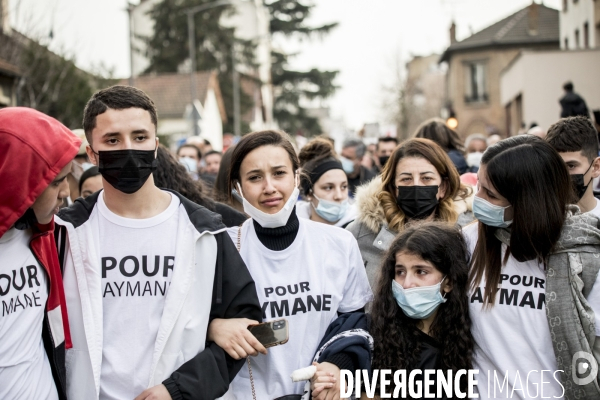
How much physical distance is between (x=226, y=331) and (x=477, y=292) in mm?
1335

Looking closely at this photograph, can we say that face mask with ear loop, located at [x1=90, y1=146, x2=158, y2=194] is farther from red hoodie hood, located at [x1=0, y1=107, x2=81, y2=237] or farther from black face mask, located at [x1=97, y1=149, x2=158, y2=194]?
red hoodie hood, located at [x1=0, y1=107, x2=81, y2=237]

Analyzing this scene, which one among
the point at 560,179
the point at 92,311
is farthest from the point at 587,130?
the point at 92,311

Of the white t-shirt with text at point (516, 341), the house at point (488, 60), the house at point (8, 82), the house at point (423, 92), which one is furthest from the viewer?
the house at point (423, 92)

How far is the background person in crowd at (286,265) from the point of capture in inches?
139

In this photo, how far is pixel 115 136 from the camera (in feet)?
10.8

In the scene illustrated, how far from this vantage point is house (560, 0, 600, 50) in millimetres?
24275

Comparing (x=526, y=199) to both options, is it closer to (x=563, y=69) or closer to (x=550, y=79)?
(x=563, y=69)

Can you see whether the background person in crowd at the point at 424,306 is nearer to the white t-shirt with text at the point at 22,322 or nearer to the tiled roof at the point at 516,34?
the white t-shirt with text at the point at 22,322

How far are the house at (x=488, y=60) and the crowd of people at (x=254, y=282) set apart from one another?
48.1 meters

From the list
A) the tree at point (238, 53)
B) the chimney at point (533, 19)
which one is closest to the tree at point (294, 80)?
the tree at point (238, 53)

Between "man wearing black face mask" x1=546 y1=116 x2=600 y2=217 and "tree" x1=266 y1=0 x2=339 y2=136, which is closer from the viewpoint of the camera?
"man wearing black face mask" x1=546 y1=116 x2=600 y2=217

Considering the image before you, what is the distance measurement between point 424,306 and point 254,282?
966 millimetres

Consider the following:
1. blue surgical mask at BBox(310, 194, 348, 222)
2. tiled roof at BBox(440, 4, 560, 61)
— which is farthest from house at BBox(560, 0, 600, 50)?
blue surgical mask at BBox(310, 194, 348, 222)

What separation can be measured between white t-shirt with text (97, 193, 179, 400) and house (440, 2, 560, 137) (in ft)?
160
